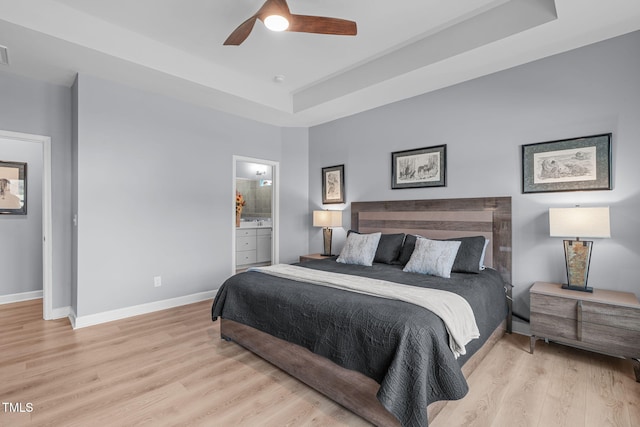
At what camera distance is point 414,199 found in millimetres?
4059

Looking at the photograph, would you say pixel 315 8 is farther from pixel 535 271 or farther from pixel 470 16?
pixel 535 271

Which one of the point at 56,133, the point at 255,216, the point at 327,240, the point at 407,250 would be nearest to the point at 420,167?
the point at 407,250

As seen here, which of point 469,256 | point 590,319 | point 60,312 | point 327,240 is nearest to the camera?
point 590,319

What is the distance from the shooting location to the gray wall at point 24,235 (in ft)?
13.8

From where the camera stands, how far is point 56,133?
3.61 m

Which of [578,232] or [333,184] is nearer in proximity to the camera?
[578,232]

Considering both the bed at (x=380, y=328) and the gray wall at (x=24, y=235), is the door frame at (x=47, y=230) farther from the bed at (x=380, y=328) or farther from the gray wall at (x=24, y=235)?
the bed at (x=380, y=328)

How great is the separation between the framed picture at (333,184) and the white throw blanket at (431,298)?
2297mm

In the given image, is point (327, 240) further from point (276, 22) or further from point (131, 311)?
point (276, 22)

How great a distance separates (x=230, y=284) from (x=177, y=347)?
747mm

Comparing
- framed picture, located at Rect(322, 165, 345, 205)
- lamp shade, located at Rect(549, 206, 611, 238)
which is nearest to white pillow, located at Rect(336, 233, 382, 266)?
framed picture, located at Rect(322, 165, 345, 205)

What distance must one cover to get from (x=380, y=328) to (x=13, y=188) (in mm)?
5298

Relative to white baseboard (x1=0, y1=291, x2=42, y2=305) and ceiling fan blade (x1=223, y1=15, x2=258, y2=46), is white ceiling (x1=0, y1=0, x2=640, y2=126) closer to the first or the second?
ceiling fan blade (x1=223, y1=15, x2=258, y2=46)

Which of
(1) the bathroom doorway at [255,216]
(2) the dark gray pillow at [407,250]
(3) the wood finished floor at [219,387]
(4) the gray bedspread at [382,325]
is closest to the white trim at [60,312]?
(3) the wood finished floor at [219,387]
